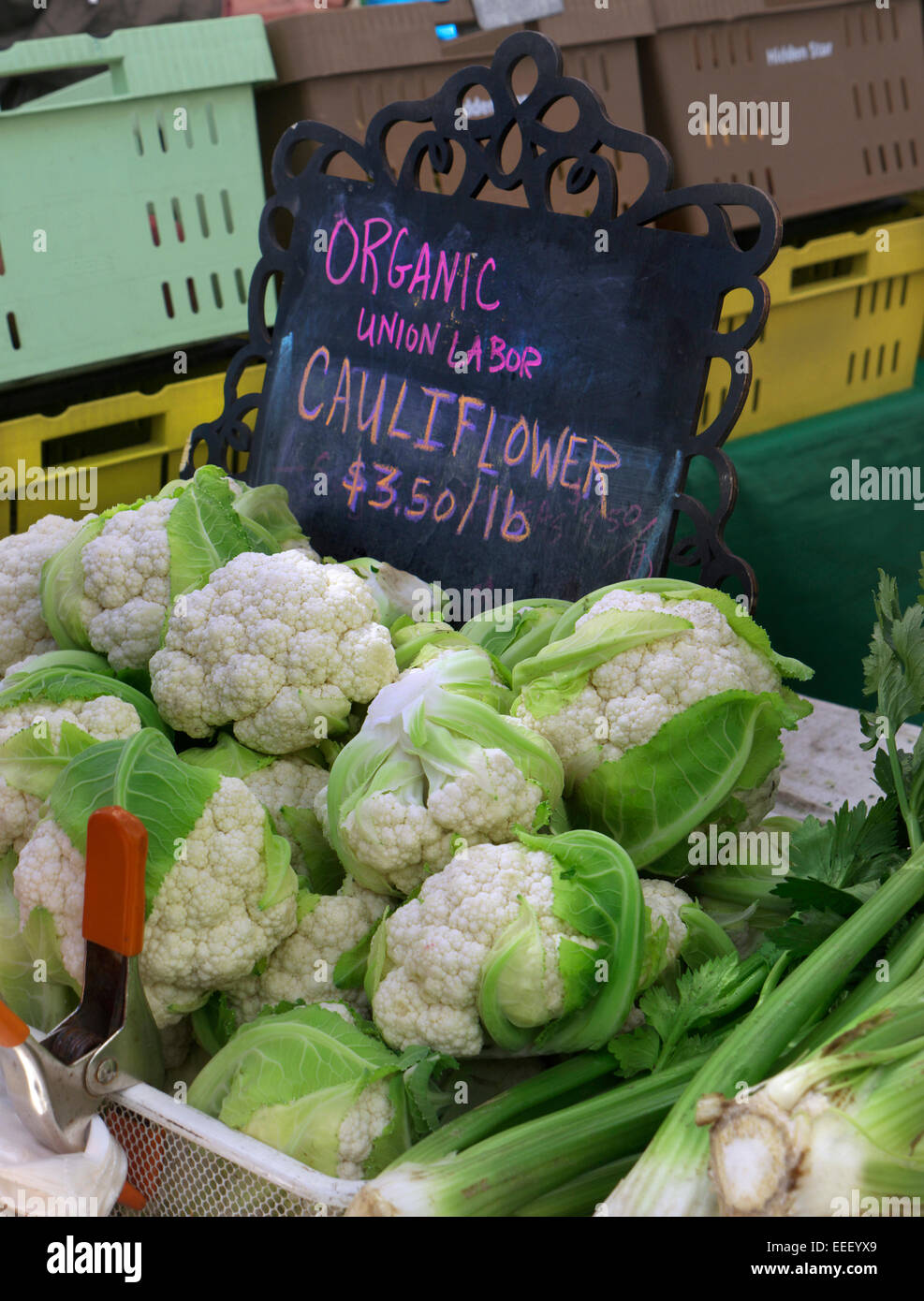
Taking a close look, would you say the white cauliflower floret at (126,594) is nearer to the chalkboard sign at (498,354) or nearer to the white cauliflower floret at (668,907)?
the chalkboard sign at (498,354)

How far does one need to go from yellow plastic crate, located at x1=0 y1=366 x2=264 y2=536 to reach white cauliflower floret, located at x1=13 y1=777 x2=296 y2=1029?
1.20 meters

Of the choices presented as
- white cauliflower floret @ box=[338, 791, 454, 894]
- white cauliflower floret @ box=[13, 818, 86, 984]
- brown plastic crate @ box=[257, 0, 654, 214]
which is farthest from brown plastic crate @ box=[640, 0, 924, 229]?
white cauliflower floret @ box=[13, 818, 86, 984]

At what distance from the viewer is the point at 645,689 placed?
1.11 meters

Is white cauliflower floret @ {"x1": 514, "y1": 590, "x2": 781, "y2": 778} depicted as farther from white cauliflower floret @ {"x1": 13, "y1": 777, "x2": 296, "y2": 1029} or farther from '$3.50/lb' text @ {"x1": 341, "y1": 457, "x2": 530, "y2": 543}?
'$3.50/lb' text @ {"x1": 341, "y1": 457, "x2": 530, "y2": 543}

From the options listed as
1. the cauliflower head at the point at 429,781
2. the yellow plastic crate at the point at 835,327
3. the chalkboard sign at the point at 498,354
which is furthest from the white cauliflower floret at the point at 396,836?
the yellow plastic crate at the point at 835,327

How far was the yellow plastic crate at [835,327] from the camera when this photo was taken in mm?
2535

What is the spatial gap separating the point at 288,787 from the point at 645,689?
1.22 feet

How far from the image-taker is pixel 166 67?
2.07m

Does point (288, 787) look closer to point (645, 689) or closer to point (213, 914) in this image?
point (213, 914)

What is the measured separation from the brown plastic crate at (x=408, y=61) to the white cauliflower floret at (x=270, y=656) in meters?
1.15

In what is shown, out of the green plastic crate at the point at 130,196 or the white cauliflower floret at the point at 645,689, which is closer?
the white cauliflower floret at the point at 645,689

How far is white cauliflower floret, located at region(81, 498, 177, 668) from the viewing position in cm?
130

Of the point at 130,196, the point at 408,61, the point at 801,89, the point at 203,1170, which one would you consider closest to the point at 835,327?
the point at 801,89
